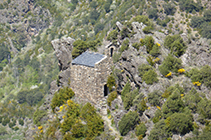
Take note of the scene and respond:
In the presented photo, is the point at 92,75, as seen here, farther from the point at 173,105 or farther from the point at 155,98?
the point at 173,105

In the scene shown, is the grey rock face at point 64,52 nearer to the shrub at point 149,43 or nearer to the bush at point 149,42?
the bush at point 149,42

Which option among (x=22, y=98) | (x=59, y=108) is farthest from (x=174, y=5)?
(x=22, y=98)

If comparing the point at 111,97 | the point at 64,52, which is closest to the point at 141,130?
the point at 111,97

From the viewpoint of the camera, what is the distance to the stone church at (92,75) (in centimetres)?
3853

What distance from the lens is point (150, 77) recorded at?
118ft

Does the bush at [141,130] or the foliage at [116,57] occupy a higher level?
the foliage at [116,57]

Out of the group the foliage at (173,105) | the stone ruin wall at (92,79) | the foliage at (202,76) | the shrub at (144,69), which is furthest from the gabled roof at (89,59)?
the foliage at (202,76)

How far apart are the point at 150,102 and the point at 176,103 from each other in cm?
381

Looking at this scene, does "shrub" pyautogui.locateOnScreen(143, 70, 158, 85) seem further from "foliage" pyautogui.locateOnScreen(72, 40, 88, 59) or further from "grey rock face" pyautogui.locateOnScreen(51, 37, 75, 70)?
"grey rock face" pyautogui.locateOnScreen(51, 37, 75, 70)

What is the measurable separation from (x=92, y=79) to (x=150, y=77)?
8715 millimetres

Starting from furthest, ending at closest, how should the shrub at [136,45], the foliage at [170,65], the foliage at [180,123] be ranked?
the shrub at [136,45] < the foliage at [170,65] < the foliage at [180,123]

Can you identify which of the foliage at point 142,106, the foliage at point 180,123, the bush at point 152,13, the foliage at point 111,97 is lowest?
the bush at point 152,13

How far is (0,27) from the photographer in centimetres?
19825

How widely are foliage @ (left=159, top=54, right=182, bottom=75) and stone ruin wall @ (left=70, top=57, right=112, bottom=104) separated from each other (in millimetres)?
8373
